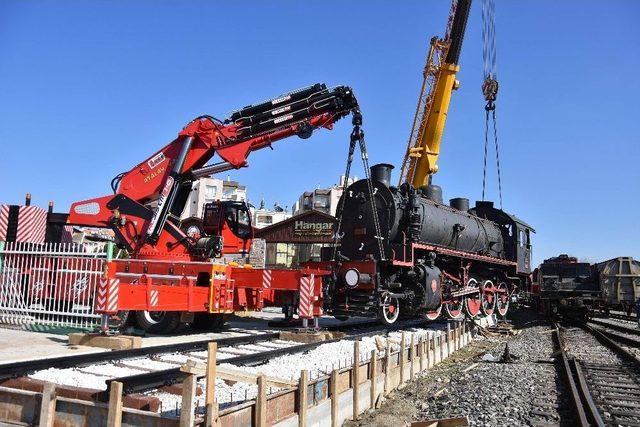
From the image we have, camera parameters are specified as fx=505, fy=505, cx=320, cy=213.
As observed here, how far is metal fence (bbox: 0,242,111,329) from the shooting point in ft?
35.1

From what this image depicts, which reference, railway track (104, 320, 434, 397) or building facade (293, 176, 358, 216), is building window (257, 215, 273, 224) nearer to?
A: building facade (293, 176, 358, 216)

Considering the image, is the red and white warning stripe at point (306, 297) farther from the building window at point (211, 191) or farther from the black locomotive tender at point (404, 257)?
the building window at point (211, 191)

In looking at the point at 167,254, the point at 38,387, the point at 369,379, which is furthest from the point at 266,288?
the point at 38,387

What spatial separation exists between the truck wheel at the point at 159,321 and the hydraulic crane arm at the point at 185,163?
1.47 meters

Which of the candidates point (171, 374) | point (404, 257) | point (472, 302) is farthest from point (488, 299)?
point (171, 374)

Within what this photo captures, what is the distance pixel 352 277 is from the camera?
11.6m

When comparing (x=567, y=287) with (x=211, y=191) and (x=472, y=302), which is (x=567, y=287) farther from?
(x=211, y=191)

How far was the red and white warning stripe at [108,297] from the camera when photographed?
902 cm

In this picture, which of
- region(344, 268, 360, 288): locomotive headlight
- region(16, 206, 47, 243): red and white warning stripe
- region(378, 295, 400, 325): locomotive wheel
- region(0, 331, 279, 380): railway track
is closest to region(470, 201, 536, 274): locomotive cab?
region(378, 295, 400, 325): locomotive wheel

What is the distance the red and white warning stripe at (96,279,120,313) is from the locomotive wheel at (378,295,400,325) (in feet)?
18.7

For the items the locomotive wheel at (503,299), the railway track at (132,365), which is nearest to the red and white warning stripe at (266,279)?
the railway track at (132,365)

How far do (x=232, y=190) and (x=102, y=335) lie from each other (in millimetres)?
71704

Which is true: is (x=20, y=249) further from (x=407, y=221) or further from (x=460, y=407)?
(x=460, y=407)

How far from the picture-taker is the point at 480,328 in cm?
1597
